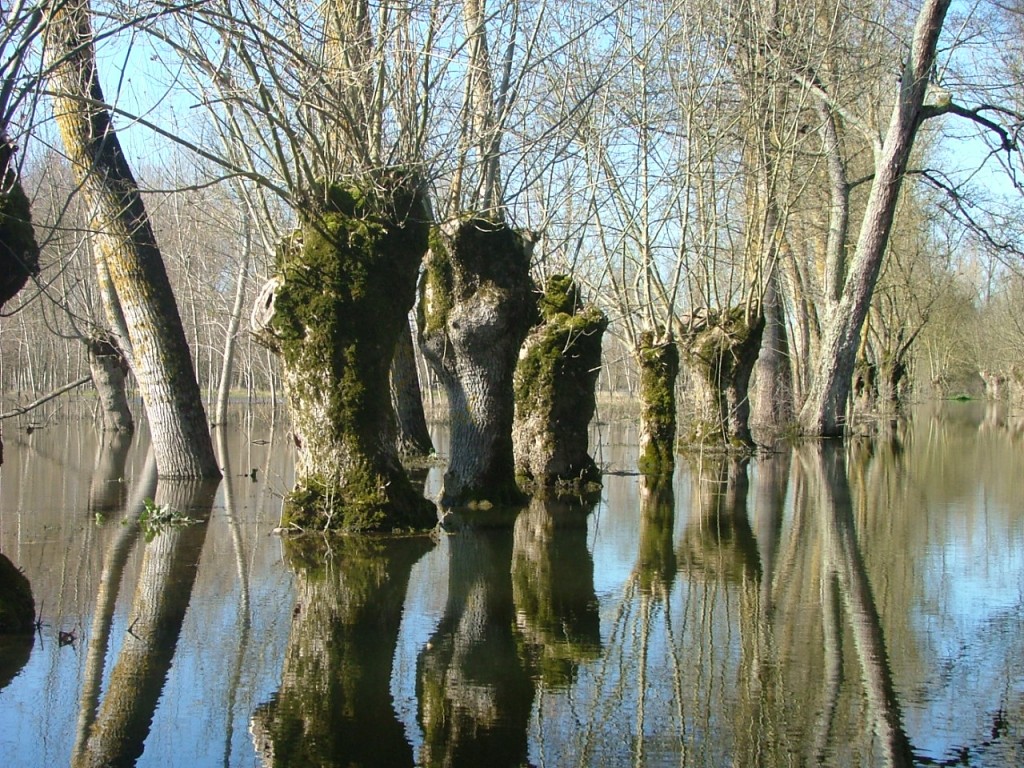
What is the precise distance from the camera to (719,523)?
12172mm

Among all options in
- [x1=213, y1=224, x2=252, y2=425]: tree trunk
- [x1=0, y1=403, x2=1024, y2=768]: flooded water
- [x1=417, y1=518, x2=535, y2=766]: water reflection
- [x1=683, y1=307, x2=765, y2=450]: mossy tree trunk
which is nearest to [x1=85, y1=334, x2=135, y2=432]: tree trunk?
[x1=213, y1=224, x2=252, y2=425]: tree trunk

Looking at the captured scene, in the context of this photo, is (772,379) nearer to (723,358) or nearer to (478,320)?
(723,358)

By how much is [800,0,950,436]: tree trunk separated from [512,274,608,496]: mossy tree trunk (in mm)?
9487

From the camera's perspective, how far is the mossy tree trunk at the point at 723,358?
72.7 feet

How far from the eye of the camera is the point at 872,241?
23.7m

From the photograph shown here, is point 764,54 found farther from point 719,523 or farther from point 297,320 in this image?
point 297,320

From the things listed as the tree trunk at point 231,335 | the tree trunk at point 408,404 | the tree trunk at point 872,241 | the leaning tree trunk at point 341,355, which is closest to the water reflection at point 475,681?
the leaning tree trunk at point 341,355

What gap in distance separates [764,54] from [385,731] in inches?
731

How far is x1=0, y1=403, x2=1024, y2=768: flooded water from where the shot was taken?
4793 mm

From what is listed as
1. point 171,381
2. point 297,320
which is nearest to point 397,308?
point 297,320

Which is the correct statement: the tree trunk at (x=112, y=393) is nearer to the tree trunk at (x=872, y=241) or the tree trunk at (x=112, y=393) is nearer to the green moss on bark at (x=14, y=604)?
the tree trunk at (x=872, y=241)

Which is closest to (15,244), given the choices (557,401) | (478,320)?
(478,320)

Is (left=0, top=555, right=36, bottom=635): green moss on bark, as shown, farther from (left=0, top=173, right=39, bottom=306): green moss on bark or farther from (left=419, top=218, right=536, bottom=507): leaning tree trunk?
(left=419, top=218, right=536, bottom=507): leaning tree trunk

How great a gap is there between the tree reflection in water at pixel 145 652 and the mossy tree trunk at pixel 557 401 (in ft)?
17.2
